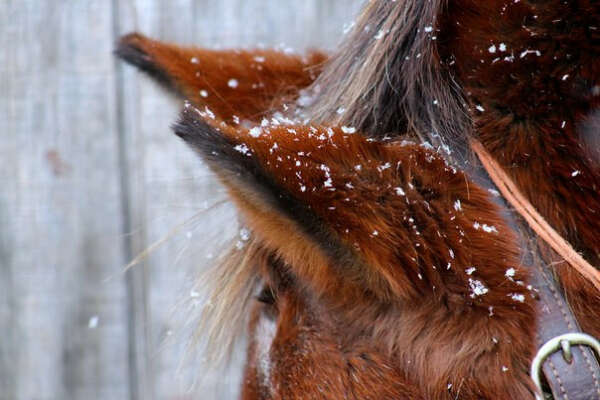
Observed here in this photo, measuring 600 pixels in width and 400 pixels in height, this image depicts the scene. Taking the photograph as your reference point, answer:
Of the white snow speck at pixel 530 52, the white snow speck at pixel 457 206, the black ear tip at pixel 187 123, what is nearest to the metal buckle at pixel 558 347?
the white snow speck at pixel 457 206

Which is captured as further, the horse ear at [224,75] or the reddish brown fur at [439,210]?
the horse ear at [224,75]

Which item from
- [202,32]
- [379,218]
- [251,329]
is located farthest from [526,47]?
[202,32]

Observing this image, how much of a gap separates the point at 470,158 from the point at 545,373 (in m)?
0.23

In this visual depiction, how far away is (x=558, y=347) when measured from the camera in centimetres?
53

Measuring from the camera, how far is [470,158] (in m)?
0.60

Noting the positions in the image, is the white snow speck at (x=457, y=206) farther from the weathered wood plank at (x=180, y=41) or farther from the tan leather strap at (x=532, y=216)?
the weathered wood plank at (x=180, y=41)

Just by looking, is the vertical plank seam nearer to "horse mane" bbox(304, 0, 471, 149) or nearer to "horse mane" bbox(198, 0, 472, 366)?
"horse mane" bbox(198, 0, 472, 366)

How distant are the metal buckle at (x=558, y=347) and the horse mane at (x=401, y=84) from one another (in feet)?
0.74

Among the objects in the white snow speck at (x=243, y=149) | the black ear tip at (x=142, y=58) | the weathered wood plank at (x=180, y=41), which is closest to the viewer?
the white snow speck at (x=243, y=149)

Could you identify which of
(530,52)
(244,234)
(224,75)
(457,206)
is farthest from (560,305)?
(224,75)

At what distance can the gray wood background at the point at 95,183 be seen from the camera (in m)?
1.56

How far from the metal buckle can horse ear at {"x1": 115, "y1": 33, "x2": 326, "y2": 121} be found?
0.49 meters

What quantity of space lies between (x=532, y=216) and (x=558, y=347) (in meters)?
0.13

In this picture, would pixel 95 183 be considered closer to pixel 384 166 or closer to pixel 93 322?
pixel 93 322
